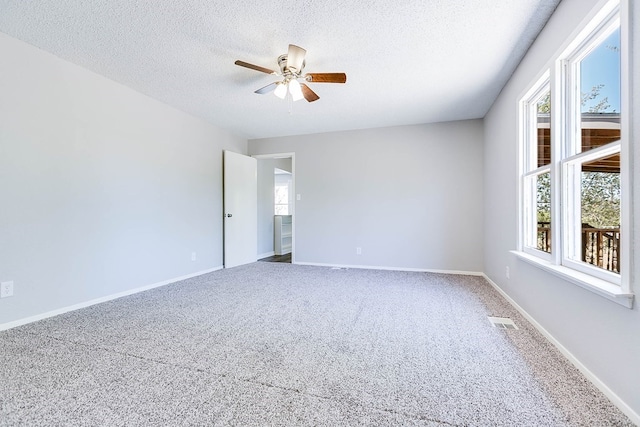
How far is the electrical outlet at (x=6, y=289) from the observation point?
7.42ft

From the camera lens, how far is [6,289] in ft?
7.51

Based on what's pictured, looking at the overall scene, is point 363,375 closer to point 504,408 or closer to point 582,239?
point 504,408

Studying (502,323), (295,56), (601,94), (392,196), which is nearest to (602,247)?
(601,94)

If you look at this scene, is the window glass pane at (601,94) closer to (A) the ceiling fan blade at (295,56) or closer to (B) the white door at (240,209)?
(A) the ceiling fan blade at (295,56)

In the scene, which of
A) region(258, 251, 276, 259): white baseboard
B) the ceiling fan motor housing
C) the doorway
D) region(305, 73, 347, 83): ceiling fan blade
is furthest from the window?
region(258, 251, 276, 259): white baseboard

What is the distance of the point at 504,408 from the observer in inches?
52.6

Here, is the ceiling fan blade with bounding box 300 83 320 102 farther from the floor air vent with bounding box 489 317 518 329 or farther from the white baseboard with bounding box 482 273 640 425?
the white baseboard with bounding box 482 273 640 425

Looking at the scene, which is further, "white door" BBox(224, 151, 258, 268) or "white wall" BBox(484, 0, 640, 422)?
"white door" BBox(224, 151, 258, 268)

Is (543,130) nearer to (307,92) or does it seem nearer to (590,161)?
(590,161)

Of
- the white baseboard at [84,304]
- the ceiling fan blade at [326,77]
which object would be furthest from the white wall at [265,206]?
the ceiling fan blade at [326,77]

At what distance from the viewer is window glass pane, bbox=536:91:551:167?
92.3 inches

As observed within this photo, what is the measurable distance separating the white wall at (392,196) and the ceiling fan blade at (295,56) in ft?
8.53

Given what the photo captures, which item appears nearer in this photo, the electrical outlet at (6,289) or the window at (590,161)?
the window at (590,161)

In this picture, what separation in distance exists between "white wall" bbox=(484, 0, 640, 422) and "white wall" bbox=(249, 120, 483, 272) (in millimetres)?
435
